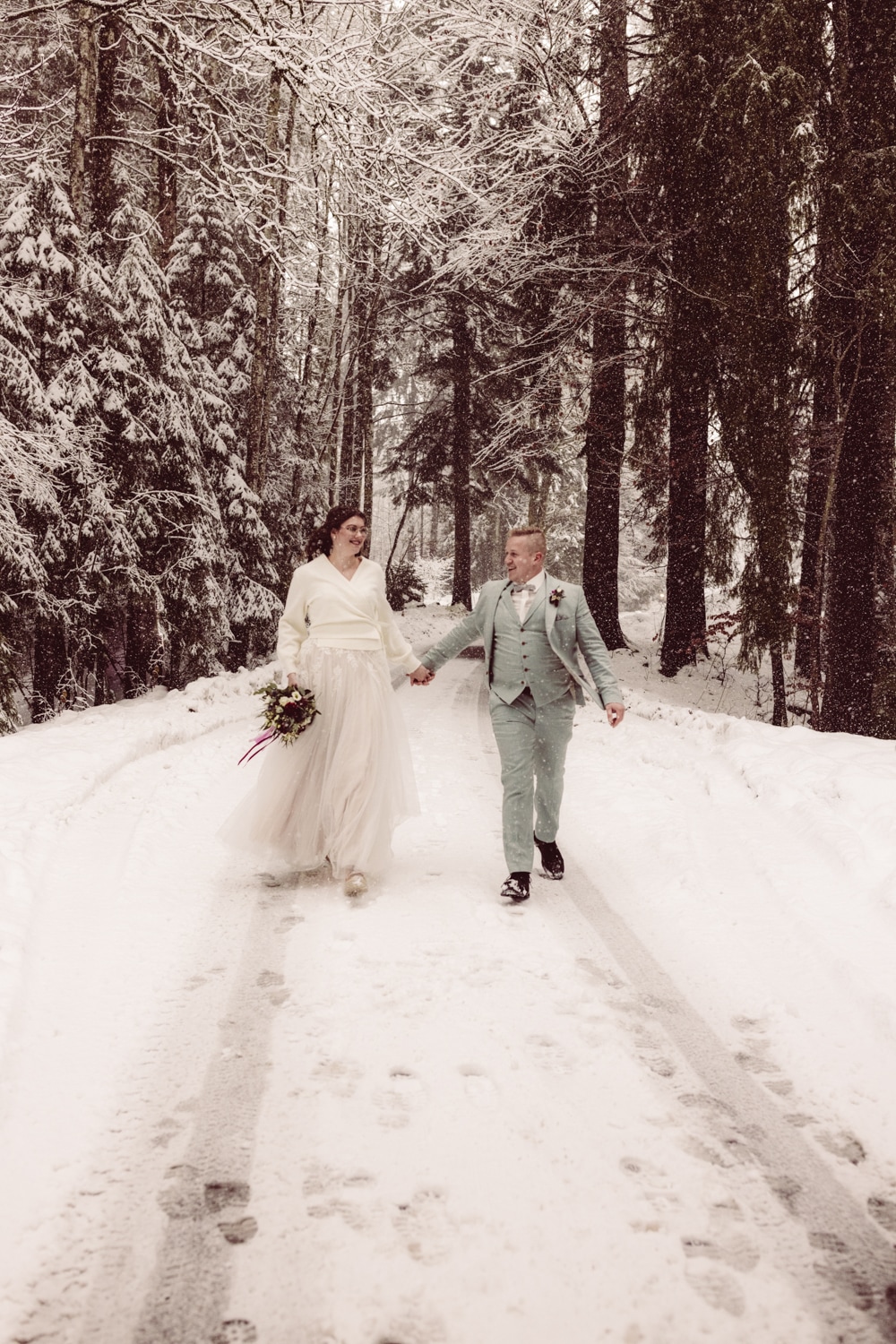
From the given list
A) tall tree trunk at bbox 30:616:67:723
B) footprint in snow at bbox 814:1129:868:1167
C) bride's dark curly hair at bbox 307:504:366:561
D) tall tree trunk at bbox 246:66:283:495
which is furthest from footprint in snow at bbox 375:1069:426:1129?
tall tree trunk at bbox 246:66:283:495

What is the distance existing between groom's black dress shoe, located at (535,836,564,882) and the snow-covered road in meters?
0.18

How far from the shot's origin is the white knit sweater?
224 inches

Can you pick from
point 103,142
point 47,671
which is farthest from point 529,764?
point 103,142

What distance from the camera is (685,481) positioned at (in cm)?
1423

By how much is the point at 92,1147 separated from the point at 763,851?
434 cm

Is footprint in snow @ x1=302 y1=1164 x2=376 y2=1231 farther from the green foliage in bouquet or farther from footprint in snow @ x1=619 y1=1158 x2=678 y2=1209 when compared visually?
the green foliage in bouquet

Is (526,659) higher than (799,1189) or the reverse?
higher

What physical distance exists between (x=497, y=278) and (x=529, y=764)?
11620 mm

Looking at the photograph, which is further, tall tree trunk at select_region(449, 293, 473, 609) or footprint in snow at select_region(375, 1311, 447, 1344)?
tall tree trunk at select_region(449, 293, 473, 609)

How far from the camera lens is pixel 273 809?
18.2 ft

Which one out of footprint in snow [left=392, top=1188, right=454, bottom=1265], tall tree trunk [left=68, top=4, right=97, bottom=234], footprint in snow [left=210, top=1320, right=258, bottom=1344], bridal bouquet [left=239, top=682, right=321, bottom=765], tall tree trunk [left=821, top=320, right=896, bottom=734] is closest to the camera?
footprint in snow [left=210, top=1320, right=258, bottom=1344]

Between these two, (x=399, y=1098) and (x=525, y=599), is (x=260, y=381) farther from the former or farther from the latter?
(x=399, y=1098)

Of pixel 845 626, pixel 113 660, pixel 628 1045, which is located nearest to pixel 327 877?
pixel 628 1045

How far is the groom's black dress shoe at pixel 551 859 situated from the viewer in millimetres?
5715
